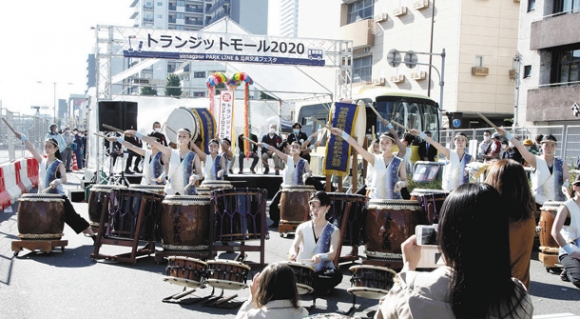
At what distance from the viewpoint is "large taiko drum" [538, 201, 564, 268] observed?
27.5ft

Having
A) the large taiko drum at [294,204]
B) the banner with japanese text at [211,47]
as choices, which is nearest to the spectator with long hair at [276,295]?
the large taiko drum at [294,204]

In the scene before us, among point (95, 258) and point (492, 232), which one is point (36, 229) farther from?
point (492, 232)

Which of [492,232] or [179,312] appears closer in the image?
[492,232]

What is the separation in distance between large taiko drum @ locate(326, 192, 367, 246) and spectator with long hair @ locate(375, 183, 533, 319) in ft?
18.4

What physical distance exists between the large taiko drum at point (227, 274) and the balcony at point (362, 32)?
34.8m

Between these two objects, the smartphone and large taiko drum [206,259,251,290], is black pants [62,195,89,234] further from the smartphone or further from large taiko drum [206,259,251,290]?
the smartphone

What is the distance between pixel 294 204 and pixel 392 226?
135 inches

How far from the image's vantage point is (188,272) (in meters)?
6.32

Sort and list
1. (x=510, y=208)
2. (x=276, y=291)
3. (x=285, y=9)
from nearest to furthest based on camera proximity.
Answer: (x=510, y=208) < (x=276, y=291) < (x=285, y=9)

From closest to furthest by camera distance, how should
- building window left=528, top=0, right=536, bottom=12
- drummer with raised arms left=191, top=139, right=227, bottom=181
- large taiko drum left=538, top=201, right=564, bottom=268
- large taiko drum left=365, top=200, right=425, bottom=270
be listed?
1. large taiko drum left=365, top=200, right=425, bottom=270
2. large taiko drum left=538, top=201, right=564, bottom=268
3. drummer with raised arms left=191, top=139, right=227, bottom=181
4. building window left=528, top=0, right=536, bottom=12

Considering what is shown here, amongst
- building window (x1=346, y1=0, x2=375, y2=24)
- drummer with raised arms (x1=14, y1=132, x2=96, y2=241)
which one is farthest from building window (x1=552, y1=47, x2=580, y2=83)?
drummer with raised arms (x1=14, y1=132, x2=96, y2=241)

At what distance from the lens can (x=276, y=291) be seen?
4.08 m

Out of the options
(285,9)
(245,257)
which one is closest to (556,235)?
(245,257)

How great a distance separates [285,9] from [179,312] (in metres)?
171
